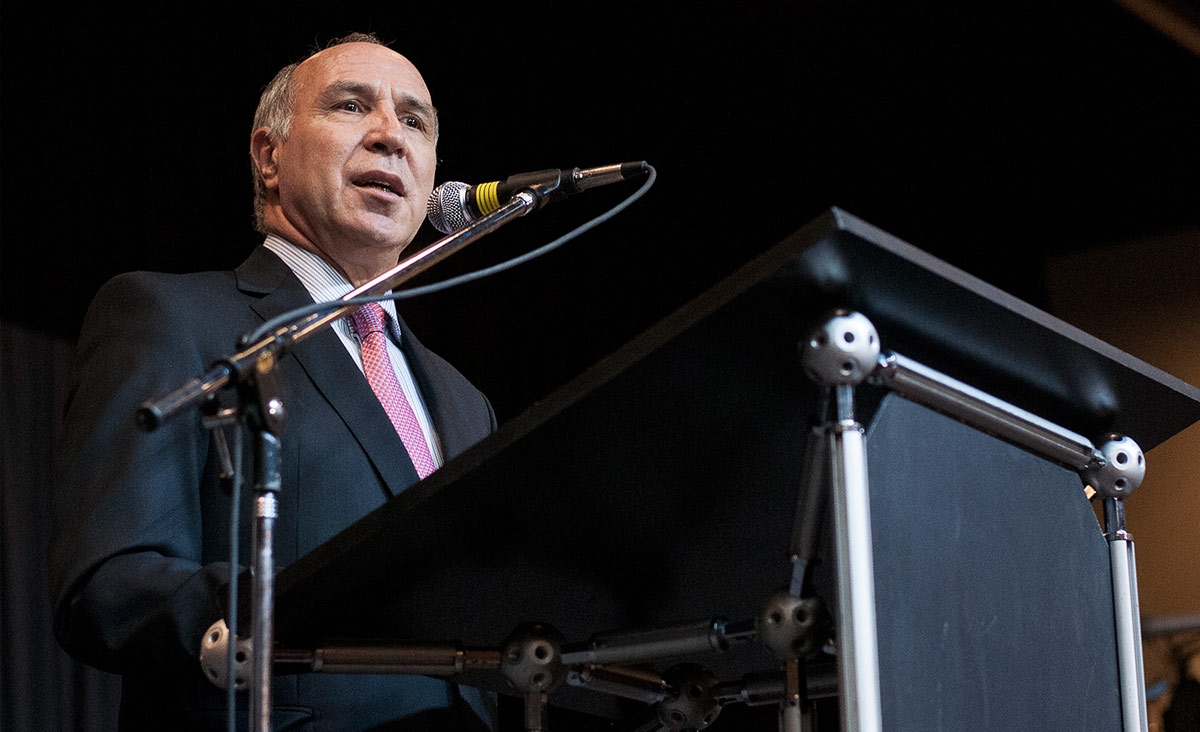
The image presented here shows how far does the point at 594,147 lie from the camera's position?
409 cm

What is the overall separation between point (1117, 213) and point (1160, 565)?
933mm

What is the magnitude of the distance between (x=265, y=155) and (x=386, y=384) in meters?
0.57

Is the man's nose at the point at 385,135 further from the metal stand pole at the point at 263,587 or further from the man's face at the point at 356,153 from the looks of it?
the metal stand pole at the point at 263,587

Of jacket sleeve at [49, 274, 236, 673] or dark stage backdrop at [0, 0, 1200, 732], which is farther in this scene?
dark stage backdrop at [0, 0, 1200, 732]

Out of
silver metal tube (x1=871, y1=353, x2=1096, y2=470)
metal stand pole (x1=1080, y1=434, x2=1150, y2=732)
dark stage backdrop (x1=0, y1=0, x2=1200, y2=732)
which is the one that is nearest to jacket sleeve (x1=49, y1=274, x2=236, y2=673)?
silver metal tube (x1=871, y1=353, x2=1096, y2=470)

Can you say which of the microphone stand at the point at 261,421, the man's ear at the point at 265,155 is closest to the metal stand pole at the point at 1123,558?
the microphone stand at the point at 261,421

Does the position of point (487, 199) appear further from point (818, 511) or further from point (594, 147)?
point (594, 147)

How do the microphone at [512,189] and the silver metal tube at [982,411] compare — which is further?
the microphone at [512,189]

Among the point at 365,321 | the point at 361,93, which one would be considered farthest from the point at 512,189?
the point at 361,93

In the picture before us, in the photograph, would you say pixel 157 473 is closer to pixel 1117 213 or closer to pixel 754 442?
pixel 754 442

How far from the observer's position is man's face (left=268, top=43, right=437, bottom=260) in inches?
83.8

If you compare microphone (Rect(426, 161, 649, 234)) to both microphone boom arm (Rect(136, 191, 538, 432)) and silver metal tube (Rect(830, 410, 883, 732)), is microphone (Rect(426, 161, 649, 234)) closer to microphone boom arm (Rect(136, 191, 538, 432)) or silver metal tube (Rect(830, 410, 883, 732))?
microphone boom arm (Rect(136, 191, 538, 432))

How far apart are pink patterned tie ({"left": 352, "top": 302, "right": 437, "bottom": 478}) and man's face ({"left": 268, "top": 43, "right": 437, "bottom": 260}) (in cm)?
16

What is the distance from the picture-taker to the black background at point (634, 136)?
338 cm
